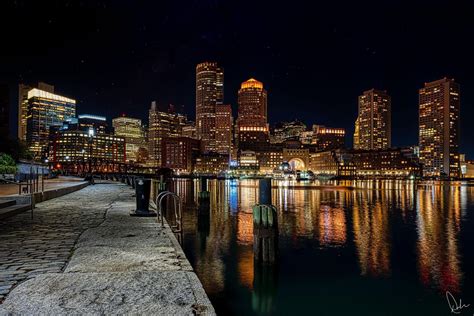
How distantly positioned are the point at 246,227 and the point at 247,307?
533 inches

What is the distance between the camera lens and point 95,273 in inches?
276

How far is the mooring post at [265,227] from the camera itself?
1300 cm

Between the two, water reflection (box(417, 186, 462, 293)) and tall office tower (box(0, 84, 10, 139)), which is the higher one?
tall office tower (box(0, 84, 10, 139))

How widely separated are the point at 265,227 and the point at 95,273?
22.6 ft

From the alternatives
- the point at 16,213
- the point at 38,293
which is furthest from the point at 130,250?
the point at 16,213

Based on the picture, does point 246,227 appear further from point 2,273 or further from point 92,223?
point 2,273

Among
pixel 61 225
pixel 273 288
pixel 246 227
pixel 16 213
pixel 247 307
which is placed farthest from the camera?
pixel 246 227

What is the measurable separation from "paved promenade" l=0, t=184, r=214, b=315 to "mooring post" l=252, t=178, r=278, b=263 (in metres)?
3.09

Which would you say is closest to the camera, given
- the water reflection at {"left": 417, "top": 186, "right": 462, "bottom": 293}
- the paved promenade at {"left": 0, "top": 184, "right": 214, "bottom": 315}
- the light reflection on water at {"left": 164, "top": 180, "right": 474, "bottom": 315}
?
the paved promenade at {"left": 0, "top": 184, "right": 214, "bottom": 315}

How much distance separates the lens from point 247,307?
10102 millimetres

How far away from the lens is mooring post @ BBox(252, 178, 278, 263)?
42.7ft


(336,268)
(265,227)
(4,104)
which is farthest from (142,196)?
(4,104)

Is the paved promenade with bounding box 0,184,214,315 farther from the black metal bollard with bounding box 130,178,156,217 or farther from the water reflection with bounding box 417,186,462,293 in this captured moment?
the water reflection with bounding box 417,186,462,293

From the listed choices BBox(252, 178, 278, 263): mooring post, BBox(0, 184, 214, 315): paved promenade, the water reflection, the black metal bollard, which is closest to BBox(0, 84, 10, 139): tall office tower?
the black metal bollard
